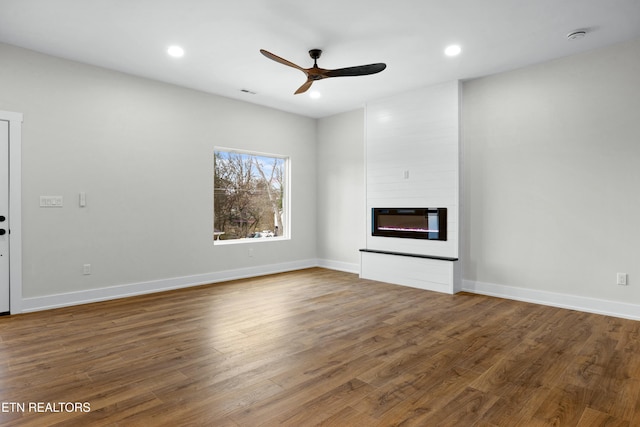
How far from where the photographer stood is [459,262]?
481cm

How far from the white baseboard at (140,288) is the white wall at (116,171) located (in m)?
0.04

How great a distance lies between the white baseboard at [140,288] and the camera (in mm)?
3949

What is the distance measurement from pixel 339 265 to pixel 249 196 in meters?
2.00

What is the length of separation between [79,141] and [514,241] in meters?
5.32

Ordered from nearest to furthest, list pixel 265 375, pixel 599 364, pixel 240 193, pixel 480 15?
1. pixel 265 375
2. pixel 599 364
3. pixel 480 15
4. pixel 240 193

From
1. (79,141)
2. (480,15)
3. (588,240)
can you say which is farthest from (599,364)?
(79,141)

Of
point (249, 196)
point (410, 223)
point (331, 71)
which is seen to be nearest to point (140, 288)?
point (249, 196)

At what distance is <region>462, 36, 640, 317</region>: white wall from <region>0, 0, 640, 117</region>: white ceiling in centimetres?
34

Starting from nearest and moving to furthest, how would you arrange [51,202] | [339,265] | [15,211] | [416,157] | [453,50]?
[15,211] → [453,50] → [51,202] → [416,157] → [339,265]

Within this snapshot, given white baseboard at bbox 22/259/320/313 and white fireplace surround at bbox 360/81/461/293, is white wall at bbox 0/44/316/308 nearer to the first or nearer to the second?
white baseboard at bbox 22/259/320/313

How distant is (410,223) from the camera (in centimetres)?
530

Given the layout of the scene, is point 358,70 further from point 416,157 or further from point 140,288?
point 140,288

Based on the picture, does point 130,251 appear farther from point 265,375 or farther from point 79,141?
point 265,375

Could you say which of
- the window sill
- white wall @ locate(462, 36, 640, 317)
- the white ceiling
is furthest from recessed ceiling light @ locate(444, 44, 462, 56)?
the window sill
